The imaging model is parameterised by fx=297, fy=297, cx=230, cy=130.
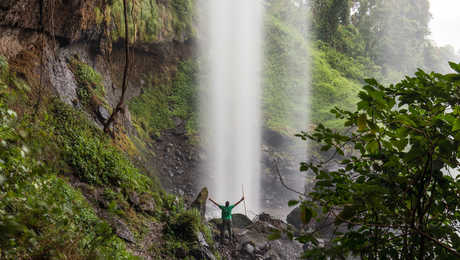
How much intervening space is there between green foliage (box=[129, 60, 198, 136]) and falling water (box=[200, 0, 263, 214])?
67 centimetres

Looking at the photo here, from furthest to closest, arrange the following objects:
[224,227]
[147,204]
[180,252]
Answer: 1. [224,227]
2. [147,204]
3. [180,252]

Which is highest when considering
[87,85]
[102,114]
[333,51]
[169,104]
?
[333,51]

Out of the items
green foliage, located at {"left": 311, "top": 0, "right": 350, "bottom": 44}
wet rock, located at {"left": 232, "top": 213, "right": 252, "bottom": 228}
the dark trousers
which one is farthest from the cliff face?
green foliage, located at {"left": 311, "top": 0, "right": 350, "bottom": 44}

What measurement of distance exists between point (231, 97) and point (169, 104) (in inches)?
161

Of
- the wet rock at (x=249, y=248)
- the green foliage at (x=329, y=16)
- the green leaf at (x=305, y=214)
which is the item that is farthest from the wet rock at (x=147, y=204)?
the green foliage at (x=329, y=16)

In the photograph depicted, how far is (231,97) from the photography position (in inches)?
670

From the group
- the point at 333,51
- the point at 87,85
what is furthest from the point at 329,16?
the point at 87,85

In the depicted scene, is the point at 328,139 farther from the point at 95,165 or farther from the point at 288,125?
the point at 288,125

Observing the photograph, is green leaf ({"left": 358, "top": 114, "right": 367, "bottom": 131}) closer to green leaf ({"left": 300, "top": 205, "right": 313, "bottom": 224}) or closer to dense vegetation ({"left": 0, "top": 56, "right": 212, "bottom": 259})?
green leaf ({"left": 300, "top": 205, "right": 313, "bottom": 224})

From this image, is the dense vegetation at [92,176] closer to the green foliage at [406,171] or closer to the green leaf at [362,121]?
the green foliage at [406,171]

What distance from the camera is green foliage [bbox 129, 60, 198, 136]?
12484 millimetres

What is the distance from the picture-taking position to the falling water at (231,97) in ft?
43.0

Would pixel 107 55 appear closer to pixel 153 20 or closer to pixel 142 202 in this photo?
pixel 142 202

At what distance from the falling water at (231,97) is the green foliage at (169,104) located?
67 cm
